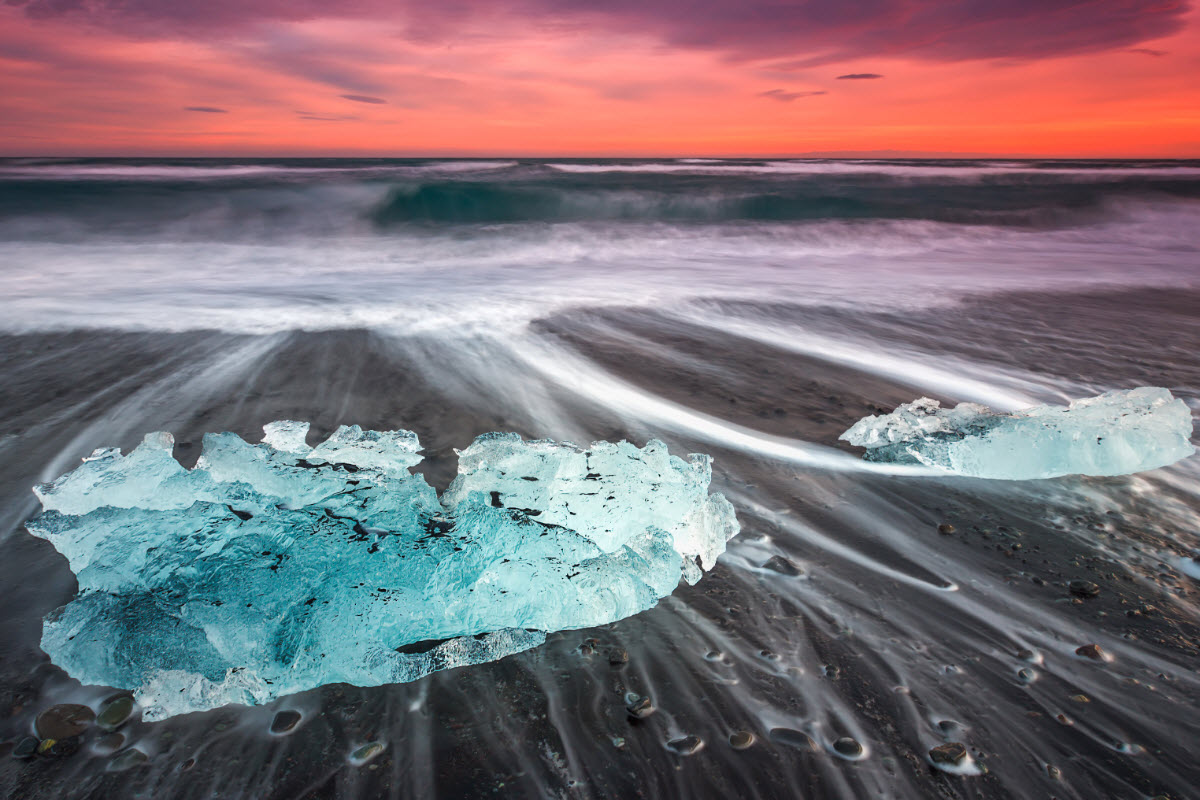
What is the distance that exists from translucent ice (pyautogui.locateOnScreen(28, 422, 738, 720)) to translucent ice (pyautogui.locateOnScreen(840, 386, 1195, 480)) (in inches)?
51.4

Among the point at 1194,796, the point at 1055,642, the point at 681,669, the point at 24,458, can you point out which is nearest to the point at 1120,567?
the point at 1055,642

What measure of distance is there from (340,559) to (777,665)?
48.9 inches

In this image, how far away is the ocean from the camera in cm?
151

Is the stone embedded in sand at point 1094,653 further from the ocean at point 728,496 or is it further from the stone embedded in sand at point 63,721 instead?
the stone embedded in sand at point 63,721

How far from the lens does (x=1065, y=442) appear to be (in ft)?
9.34

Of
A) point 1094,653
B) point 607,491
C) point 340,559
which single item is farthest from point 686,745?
point 1094,653

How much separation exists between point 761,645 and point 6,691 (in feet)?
6.50

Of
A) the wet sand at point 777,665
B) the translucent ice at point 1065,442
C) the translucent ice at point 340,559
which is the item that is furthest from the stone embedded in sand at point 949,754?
the translucent ice at point 1065,442

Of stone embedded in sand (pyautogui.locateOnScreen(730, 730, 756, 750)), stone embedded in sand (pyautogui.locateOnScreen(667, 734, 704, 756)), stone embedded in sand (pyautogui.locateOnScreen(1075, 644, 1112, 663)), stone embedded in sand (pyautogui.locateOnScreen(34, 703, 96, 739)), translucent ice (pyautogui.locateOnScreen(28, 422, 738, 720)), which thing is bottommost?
stone embedded in sand (pyautogui.locateOnScreen(667, 734, 704, 756))

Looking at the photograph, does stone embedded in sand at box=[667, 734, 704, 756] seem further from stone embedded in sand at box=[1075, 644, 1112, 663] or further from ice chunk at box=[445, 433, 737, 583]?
stone embedded in sand at box=[1075, 644, 1112, 663]

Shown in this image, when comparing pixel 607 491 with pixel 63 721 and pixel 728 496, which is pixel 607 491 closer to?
pixel 728 496

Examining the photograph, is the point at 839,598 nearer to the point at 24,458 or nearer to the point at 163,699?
the point at 163,699

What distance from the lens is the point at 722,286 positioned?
8.45 metres

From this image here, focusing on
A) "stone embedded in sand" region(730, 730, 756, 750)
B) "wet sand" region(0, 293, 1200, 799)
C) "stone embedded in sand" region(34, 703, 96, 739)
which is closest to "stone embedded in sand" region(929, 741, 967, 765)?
"wet sand" region(0, 293, 1200, 799)
